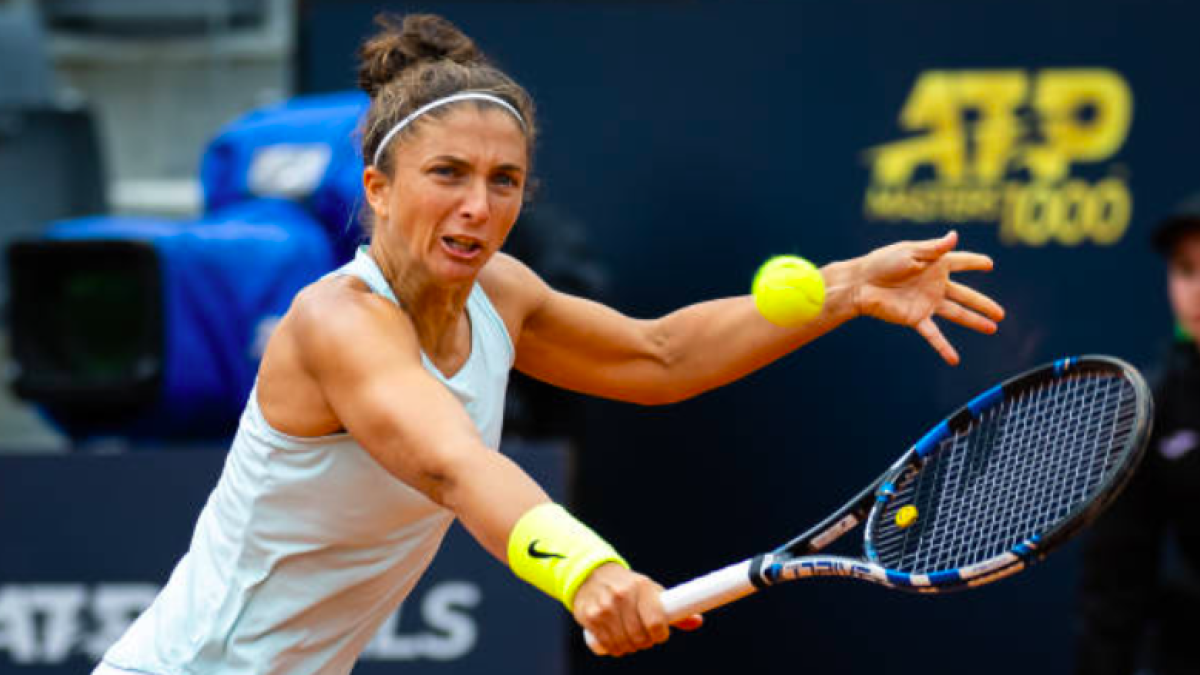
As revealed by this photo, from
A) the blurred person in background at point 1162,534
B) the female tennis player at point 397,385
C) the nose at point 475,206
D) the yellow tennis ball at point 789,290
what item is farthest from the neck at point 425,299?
the blurred person in background at point 1162,534

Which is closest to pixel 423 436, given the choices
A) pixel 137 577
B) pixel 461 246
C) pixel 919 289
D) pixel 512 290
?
pixel 461 246

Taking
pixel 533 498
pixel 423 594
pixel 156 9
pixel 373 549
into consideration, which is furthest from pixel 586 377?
pixel 156 9

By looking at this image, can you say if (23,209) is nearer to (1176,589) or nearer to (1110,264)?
(1110,264)

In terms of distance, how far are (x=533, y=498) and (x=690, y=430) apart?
3.00m

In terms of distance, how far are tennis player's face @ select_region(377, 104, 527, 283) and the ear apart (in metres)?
0.05

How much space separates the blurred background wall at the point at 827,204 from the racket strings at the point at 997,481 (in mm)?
1817

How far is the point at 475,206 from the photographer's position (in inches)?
88.2

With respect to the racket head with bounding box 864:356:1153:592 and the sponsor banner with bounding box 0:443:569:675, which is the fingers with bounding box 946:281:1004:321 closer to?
the racket head with bounding box 864:356:1153:592

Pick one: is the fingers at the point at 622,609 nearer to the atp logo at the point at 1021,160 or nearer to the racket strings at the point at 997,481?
the racket strings at the point at 997,481

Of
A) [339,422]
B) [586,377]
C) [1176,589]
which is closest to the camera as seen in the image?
[339,422]

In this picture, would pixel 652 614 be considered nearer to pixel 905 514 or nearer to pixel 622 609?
pixel 622 609

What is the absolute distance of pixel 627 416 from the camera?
502 cm

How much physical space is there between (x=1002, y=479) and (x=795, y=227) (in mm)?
2226

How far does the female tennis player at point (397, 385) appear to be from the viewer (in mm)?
2113
